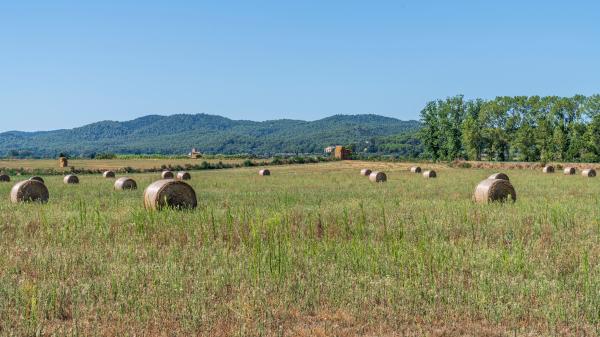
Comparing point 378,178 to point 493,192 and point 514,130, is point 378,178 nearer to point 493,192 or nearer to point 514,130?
point 493,192

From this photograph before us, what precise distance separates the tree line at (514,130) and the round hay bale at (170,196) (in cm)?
7516

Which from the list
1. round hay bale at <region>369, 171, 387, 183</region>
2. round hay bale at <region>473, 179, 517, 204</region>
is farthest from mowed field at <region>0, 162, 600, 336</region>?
round hay bale at <region>369, 171, 387, 183</region>

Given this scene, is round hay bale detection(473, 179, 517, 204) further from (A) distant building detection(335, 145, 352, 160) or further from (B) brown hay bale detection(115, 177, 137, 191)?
(A) distant building detection(335, 145, 352, 160)

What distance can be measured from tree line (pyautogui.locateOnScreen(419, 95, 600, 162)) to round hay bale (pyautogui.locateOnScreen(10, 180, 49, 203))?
76300 millimetres

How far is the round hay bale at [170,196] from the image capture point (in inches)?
739

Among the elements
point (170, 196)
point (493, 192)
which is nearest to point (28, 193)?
point (170, 196)

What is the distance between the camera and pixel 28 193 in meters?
23.0

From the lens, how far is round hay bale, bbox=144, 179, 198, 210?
18.8 meters

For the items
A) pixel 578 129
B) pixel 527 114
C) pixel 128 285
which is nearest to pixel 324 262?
pixel 128 285

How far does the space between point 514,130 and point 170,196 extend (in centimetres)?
8667

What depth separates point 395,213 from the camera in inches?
698

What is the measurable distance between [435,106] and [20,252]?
104659mm

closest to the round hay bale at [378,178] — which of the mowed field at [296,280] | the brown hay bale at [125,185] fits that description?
the brown hay bale at [125,185]

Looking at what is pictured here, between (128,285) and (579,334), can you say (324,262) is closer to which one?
(128,285)
